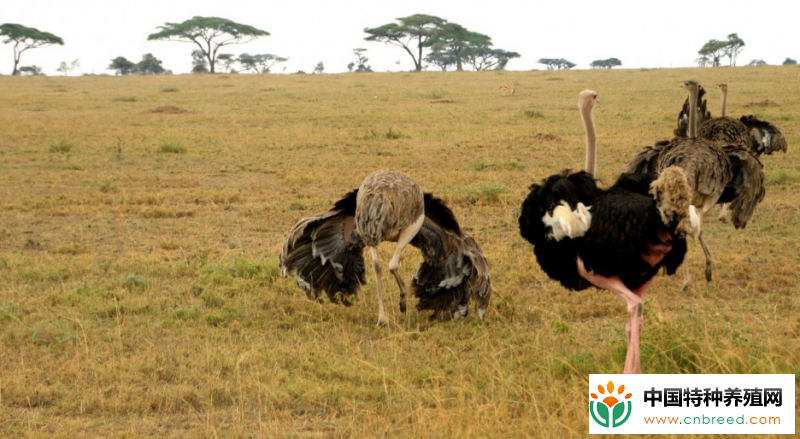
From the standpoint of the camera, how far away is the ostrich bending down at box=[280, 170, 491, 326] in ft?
18.3

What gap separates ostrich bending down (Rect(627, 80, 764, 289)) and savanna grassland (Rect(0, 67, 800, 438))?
0.50 metres

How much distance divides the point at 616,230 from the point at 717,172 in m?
2.65

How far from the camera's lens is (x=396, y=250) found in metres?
5.58

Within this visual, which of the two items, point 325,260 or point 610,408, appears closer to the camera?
point 610,408

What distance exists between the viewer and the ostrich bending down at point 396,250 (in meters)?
5.57

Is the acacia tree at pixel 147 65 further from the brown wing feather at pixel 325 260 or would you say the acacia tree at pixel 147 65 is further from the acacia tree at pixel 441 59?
the brown wing feather at pixel 325 260

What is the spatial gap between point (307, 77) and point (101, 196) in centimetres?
2694

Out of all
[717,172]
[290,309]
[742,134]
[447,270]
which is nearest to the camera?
[447,270]

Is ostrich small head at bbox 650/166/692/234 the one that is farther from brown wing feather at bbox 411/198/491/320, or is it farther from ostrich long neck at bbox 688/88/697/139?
ostrich long neck at bbox 688/88/697/139

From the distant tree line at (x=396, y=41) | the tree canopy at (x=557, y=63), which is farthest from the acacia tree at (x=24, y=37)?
the tree canopy at (x=557, y=63)

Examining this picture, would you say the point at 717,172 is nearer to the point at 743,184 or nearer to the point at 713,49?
the point at 743,184

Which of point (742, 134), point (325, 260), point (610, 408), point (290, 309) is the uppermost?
point (742, 134)

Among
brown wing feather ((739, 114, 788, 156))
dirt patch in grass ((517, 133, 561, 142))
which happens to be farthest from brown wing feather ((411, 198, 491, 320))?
dirt patch in grass ((517, 133, 561, 142))

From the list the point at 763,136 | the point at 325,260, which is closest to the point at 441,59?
the point at 763,136
